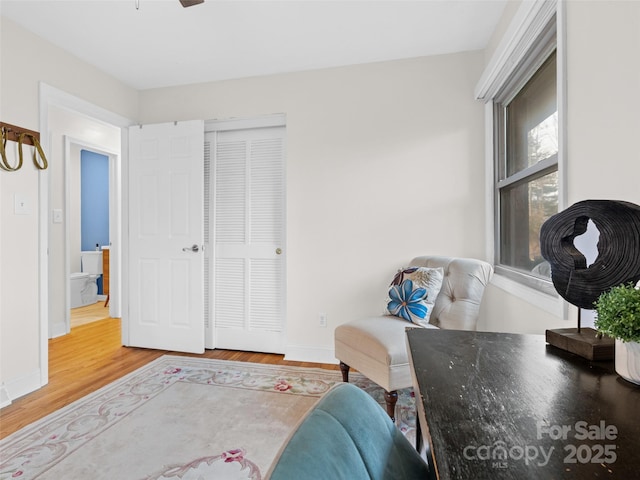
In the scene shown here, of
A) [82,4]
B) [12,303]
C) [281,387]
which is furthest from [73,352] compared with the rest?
[82,4]

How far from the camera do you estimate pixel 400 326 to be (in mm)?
1937

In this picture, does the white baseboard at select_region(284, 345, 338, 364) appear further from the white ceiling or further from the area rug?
the white ceiling

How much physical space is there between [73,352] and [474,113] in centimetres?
394

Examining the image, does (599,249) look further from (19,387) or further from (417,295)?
(19,387)

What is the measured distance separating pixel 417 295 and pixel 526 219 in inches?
30.8

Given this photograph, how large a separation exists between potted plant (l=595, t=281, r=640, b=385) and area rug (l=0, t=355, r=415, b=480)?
3.08 ft

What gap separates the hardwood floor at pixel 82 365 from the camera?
78.2 inches

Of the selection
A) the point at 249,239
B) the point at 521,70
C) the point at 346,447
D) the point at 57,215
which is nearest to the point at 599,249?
the point at 346,447

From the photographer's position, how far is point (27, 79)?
2260 millimetres

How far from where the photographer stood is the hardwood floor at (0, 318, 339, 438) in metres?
1.99

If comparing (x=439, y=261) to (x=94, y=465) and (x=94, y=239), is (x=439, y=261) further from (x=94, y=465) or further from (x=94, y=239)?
(x=94, y=239)

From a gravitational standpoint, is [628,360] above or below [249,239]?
below

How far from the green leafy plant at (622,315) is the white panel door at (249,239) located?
94.8 inches

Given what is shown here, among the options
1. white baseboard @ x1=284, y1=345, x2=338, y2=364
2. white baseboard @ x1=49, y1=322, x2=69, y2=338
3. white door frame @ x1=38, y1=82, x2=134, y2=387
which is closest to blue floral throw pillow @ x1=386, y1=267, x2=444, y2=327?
white baseboard @ x1=284, y1=345, x2=338, y2=364
